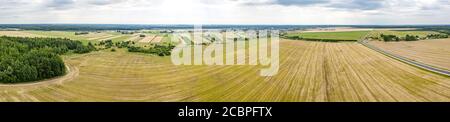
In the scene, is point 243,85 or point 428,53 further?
point 428,53

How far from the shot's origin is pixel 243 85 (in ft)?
117

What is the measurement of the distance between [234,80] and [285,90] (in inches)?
290

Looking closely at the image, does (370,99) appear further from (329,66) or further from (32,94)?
(32,94)

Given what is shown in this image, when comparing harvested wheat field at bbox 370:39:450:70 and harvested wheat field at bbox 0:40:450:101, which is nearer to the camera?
harvested wheat field at bbox 0:40:450:101

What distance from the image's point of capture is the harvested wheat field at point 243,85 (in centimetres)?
3084

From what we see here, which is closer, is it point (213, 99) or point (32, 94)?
point (213, 99)

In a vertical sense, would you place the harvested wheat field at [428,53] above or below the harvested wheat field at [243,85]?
above

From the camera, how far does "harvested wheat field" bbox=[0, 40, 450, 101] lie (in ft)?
101

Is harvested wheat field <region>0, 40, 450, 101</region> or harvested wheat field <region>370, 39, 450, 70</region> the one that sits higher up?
harvested wheat field <region>370, 39, 450, 70</region>

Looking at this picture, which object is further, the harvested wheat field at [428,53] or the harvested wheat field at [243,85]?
the harvested wheat field at [428,53]

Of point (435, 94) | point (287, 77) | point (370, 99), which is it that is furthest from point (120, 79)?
point (435, 94)

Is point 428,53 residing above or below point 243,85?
above

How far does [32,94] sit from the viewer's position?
34594 mm

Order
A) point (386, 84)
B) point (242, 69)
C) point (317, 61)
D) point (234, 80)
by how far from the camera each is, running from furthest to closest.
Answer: point (317, 61), point (242, 69), point (234, 80), point (386, 84)
